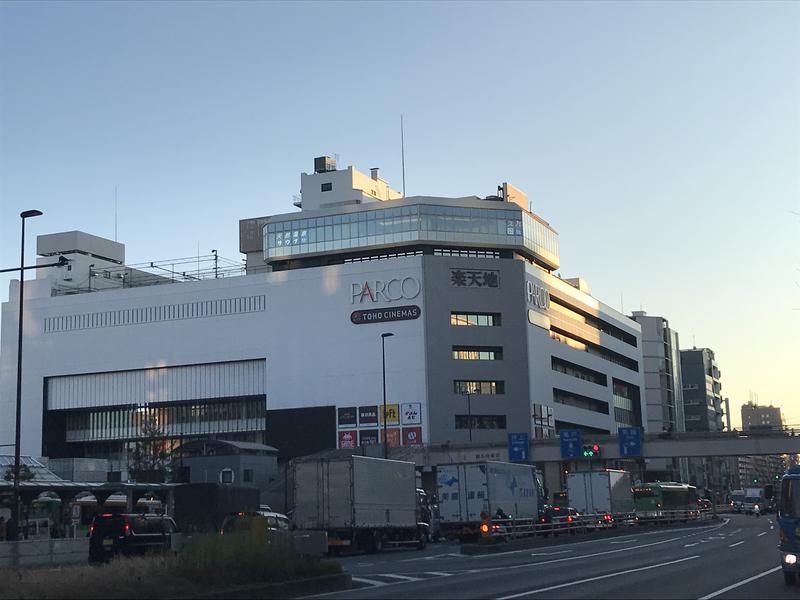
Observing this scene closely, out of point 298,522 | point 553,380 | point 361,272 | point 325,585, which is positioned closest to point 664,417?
point 553,380

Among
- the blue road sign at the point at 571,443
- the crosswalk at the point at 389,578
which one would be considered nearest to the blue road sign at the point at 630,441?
the blue road sign at the point at 571,443

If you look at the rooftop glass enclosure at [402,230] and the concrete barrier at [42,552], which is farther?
the rooftop glass enclosure at [402,230]

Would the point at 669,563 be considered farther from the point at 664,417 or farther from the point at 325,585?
the point at 664,417

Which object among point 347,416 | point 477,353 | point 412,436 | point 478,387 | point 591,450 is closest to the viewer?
point 591,450

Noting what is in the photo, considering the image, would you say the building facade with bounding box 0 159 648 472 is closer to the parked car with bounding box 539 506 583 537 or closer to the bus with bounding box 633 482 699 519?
the bus with bounding box 633 482 699 519

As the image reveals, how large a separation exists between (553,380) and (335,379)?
24915 mm

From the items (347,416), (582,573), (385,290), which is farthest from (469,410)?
(582,573)

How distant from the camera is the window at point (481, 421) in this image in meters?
104

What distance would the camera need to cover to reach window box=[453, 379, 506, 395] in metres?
105

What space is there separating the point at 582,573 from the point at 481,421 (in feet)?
250

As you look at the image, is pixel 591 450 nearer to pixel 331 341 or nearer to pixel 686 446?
pixel 686 446

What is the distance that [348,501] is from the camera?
4412cm

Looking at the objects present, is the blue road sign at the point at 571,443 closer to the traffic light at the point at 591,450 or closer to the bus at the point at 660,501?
the bus at the point at 660,501

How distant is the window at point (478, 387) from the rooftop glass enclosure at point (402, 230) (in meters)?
15.1
